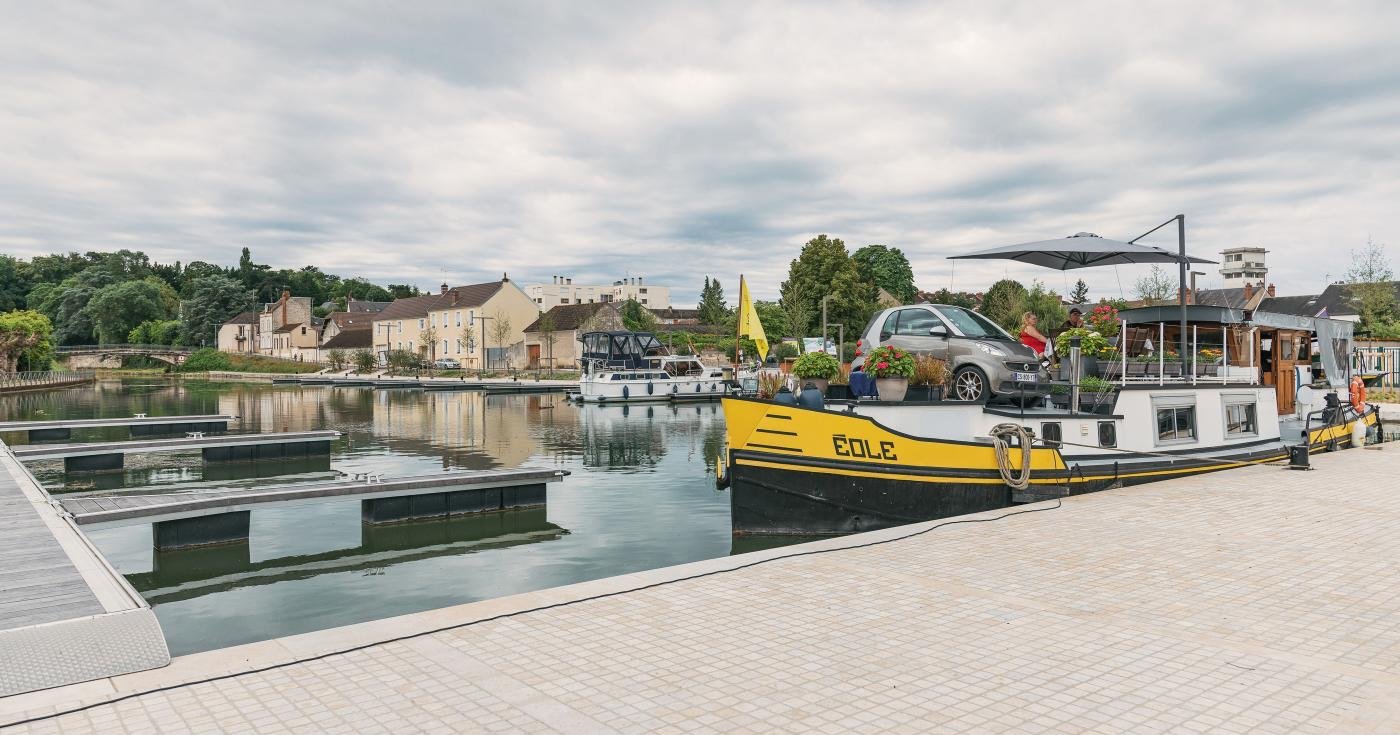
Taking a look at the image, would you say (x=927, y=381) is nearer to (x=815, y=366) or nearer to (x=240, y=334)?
(x=815, y=366)

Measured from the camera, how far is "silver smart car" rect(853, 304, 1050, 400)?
12.1m

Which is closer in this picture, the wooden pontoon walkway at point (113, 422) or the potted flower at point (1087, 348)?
the potted flower at point (1087, 348)

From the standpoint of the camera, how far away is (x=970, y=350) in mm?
12289

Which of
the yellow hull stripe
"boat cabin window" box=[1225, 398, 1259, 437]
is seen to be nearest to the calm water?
the yellow hull stripe

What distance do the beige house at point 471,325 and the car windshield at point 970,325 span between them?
70.1 metres

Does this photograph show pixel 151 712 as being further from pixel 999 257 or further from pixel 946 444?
pixel 999 257

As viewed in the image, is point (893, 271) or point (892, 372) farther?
point (893, 271)

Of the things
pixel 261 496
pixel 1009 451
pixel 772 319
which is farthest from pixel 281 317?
pixel 1009 451

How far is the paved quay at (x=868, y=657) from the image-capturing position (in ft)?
14.9

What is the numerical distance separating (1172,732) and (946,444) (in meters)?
7.20

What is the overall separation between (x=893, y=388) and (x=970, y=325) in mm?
1792

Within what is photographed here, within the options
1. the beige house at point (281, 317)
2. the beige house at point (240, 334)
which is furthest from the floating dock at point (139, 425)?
the beige house at point (240, 334)

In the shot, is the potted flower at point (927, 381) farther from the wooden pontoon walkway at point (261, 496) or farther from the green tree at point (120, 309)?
the green tree at point (120, 309)

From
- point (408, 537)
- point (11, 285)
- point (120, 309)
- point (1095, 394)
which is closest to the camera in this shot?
point (1095, 394)
